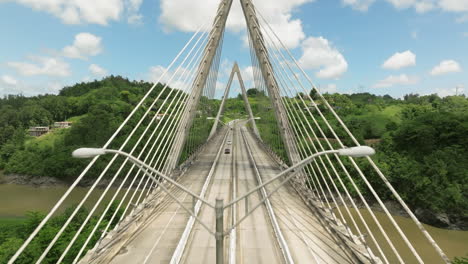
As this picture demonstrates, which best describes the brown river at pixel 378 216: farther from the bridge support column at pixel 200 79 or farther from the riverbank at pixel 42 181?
the bridge support column at pixel 200 79

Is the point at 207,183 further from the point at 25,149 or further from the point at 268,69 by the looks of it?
the point at 25,149

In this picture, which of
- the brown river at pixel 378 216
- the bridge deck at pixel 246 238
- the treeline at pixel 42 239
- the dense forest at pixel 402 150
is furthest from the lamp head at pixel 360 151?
the dense forest at pixel 402 150

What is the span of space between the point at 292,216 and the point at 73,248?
16.9 metres

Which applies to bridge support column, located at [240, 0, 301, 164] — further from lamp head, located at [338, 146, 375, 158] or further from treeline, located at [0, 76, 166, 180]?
treeline, located at [0, 76, 166, 180]

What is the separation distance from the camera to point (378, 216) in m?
32.1

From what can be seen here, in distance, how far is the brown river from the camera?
2442 centimetres

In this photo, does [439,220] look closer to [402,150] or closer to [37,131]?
[402,150]

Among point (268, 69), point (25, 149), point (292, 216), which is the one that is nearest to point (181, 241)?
point (292, 216)

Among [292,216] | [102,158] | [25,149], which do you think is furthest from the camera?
[25,149]

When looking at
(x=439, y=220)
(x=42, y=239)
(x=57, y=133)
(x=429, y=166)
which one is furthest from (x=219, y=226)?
(x=57, y=133)

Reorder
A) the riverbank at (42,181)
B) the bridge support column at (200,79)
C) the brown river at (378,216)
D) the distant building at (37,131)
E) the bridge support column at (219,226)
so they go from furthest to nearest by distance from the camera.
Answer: the distant building at (37,131) → the riverbank at (42,181) → the brown river at (378,216) → the bridge support column at (200,79) → the bridge support column at (219,226)

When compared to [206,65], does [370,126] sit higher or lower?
lower

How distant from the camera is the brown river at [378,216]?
24422mm

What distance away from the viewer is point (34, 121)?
322ft
